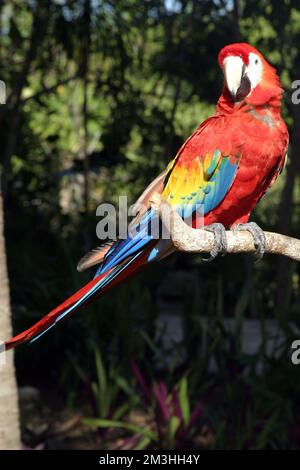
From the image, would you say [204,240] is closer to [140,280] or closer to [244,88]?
[244,88]

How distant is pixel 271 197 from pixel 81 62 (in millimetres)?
2875

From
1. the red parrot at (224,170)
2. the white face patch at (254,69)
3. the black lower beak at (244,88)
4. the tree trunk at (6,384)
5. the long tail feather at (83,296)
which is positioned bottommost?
the tree trunk at (6,384)

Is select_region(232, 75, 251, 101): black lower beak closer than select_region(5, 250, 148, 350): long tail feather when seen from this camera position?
No

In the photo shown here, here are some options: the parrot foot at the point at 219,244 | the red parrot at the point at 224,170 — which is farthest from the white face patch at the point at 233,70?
the parrot foot at the point at 219,244

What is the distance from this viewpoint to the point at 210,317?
2711 millimetres

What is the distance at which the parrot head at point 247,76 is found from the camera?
1.25m

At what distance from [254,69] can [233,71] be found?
0.05 m

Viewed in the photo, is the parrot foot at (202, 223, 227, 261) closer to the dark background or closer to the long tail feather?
the long tail feather

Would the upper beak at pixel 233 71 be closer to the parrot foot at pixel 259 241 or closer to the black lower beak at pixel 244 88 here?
the black lower beak at pixel 244 88

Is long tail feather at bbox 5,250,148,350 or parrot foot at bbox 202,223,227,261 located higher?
parrot foot at bbox 202,223,227,261

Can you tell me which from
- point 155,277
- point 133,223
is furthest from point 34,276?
point 133,223

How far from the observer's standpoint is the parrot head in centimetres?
125

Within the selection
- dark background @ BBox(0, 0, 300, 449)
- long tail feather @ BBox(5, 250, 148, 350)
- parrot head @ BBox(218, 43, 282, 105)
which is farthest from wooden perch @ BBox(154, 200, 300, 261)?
dark background @ BBox(0, 0, 300, 449)
